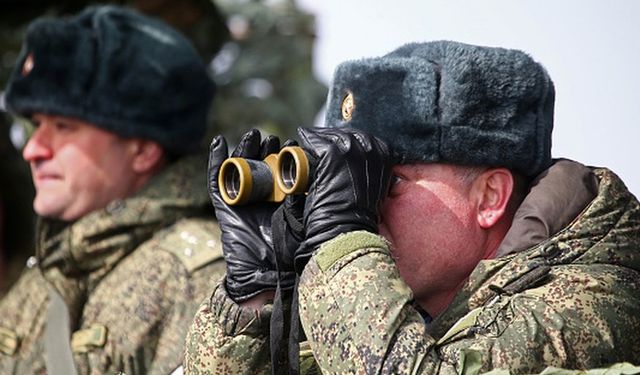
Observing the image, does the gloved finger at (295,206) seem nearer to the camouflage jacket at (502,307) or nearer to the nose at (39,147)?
the camouflage jacket at (502,307)

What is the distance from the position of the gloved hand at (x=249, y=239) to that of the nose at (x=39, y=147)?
203 cm

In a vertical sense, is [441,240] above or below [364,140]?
below

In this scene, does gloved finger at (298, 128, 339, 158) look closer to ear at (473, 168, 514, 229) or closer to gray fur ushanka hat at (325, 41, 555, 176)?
gray fur ushanka hat at (325, 41, 555, 176)

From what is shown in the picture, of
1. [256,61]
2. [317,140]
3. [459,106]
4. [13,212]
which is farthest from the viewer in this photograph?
[256,61]

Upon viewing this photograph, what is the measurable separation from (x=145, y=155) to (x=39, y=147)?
39cm

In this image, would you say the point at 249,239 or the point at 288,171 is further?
the point at 249,239

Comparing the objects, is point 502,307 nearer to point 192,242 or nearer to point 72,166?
point 192,242

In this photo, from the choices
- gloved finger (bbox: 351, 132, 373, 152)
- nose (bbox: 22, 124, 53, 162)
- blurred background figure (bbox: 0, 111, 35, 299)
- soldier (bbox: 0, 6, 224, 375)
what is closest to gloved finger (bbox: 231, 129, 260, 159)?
gloved finger (bbox: 351, 132, 373, 152)

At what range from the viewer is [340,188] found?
333cm

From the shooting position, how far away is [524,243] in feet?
11.4

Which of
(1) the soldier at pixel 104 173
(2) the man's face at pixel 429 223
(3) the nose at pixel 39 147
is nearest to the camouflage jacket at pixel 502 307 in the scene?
(2) the man's face at pixel 429 223

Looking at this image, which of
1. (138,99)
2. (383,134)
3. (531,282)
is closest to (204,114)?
(138,99)

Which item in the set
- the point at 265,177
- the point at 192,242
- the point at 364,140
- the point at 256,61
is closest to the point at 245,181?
the point at 265,177

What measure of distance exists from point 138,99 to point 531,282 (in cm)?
252
